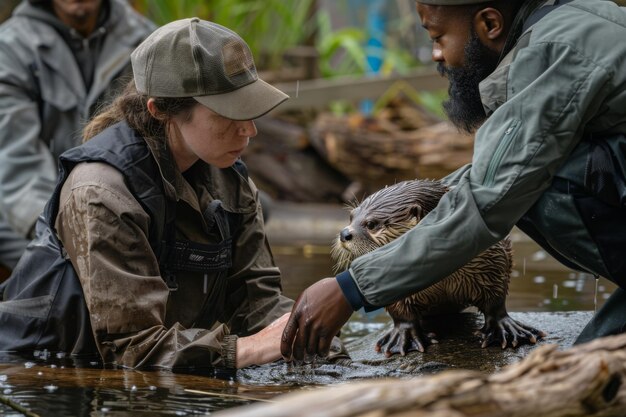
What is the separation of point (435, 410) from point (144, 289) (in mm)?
1797

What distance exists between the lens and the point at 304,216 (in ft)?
33.0

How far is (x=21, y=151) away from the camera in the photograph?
21.0 ft

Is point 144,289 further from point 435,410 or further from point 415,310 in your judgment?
point 435,410

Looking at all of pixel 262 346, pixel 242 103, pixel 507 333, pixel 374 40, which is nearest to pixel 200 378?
pixel 262 346

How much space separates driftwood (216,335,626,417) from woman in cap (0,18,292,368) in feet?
4.49

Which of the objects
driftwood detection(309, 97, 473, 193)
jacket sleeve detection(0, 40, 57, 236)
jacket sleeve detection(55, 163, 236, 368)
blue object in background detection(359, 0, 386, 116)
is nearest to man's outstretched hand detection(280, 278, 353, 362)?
jacket sleeve detection(55, 163, 236, 368)

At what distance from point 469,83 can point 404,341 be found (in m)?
1.03

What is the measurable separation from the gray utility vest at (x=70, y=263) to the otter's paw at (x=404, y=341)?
2.34 feet

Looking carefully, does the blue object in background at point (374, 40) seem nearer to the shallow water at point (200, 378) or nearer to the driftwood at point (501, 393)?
the shallow water at point (200, 378)

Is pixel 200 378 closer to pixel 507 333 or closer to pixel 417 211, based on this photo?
pixel 417 211

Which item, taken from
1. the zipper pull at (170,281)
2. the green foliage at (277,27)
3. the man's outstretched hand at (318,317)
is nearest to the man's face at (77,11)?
the zipper pull at (170,281)

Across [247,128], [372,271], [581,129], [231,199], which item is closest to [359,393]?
[372,271]

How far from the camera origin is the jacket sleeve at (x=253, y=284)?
14.2ft

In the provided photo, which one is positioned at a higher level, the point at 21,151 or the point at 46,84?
the point at 46,84
